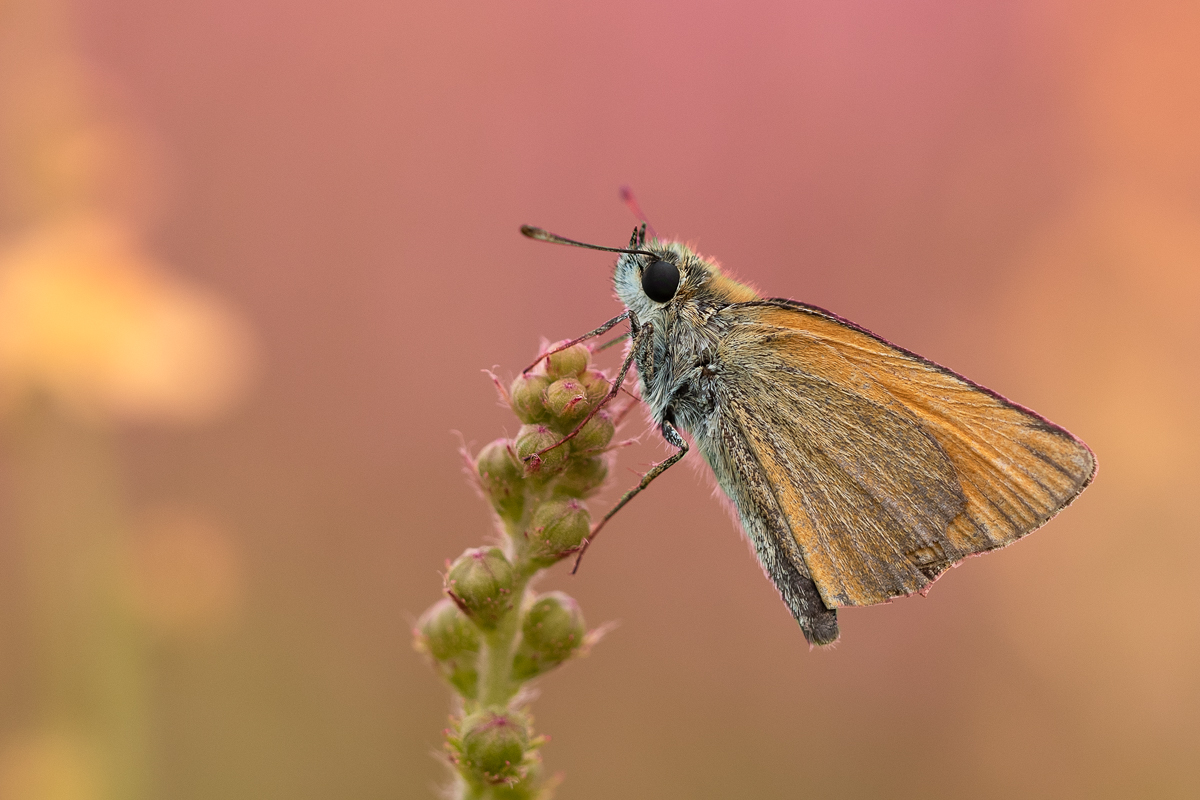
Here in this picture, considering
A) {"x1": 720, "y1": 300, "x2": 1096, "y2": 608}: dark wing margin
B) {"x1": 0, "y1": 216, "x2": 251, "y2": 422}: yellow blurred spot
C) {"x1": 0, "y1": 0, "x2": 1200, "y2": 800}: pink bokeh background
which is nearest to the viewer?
{"x1": 720, "y1": 300, "x2": 1096, "y2": 608}: dark wing margin

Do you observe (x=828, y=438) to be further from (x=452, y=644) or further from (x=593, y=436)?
(x=452, y=644)

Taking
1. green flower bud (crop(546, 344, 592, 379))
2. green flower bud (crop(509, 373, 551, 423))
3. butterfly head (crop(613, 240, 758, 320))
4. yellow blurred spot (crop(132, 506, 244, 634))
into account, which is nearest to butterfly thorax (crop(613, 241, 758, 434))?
butterfly head (crop(613, 240, 758, 320))

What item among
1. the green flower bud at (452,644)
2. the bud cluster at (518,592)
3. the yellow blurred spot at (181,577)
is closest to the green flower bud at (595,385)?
the bud cluster at (518,592)

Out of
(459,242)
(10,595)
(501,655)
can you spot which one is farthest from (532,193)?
(501,655)

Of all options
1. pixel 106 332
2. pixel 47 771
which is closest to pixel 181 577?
pixel 47 771

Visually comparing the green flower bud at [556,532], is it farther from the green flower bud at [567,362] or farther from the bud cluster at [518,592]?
the green flower bud at [567,362]

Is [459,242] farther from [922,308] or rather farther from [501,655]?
[501,655]

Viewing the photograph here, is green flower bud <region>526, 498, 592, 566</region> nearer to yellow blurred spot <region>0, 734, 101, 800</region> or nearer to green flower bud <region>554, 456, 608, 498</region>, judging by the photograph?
green flower bud <region>554, 456, 608, 498</region>
